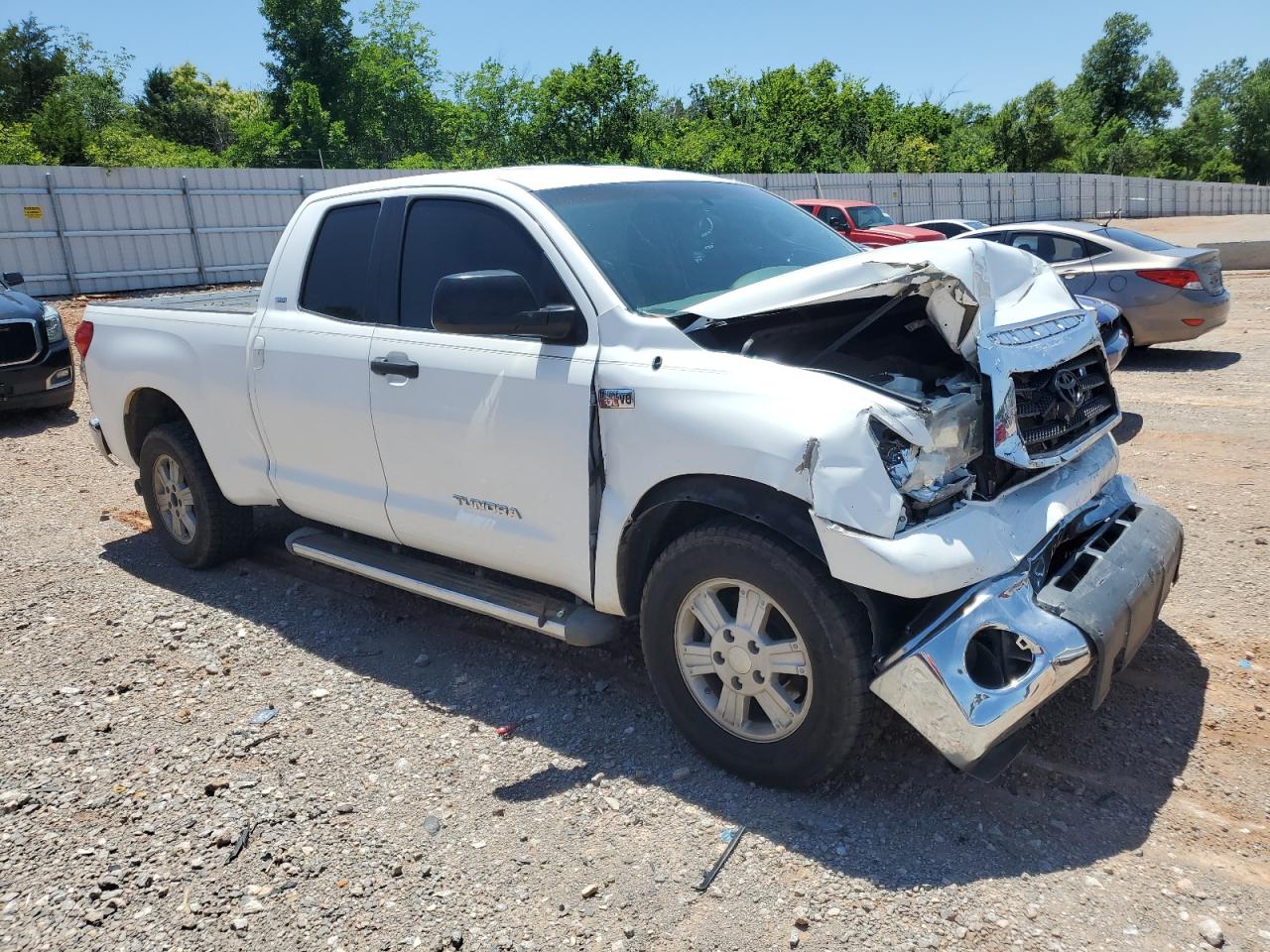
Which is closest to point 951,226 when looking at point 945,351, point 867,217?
point 867,217

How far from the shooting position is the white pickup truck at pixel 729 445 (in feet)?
9.52

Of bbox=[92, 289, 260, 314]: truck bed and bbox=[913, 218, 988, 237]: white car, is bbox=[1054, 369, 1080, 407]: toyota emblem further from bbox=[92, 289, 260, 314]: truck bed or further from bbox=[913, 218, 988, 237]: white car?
bbox=[913, 218, 988, 237]: white car

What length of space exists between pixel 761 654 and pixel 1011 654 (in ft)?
2.46

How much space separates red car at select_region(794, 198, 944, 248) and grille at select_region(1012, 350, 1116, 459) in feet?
48.0

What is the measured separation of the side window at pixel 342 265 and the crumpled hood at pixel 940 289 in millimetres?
1833

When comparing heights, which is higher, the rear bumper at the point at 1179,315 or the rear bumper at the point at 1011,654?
the rear bumper at the point at 1011,654

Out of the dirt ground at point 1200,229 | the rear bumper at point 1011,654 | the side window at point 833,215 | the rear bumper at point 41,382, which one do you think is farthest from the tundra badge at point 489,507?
the dirt ground at point 1200,229

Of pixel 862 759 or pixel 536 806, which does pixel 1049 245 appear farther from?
pixel 536 806

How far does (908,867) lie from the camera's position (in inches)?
115

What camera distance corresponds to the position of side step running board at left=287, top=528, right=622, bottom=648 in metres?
3.72

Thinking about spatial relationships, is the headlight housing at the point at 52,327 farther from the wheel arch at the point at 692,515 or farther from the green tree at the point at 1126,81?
the green tree at the point at 1126,81

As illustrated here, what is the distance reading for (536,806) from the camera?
335cm

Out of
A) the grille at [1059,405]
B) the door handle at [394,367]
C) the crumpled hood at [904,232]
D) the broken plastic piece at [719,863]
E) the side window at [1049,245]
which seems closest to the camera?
the broken plastic piece at [719,863]

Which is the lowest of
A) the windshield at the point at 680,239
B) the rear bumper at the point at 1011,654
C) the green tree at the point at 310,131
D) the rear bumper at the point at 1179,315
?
the rear bumper at the point at 1179,315
